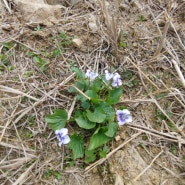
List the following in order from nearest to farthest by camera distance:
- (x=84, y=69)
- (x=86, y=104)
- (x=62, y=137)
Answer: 1. (x=62, y=137)
2. (x=86, y=104)
3. (x=84, y=69)

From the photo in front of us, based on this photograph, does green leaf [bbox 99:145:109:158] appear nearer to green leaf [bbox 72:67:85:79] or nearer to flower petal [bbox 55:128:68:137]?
flower petal [bbox 55:128:68:137]

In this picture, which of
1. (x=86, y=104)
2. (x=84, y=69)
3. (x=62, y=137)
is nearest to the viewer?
(x=62, y=137)

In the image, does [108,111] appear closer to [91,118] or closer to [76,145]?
[91,118]

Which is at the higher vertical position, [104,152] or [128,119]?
[128,119]

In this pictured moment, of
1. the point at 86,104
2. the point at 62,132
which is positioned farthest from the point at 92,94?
the point at 62,132

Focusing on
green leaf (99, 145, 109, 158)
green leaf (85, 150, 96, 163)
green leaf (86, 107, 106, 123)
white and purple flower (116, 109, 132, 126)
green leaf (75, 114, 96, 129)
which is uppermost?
white and purple flower (116, 109, 132, 126)

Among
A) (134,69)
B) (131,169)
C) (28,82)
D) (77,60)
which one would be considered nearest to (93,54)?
(77,60)

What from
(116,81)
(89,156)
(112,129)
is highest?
(116,81)

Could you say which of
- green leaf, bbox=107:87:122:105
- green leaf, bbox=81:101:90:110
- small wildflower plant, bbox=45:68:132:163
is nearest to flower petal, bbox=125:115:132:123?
small wildflower plant, bbox=45:68:132:163
